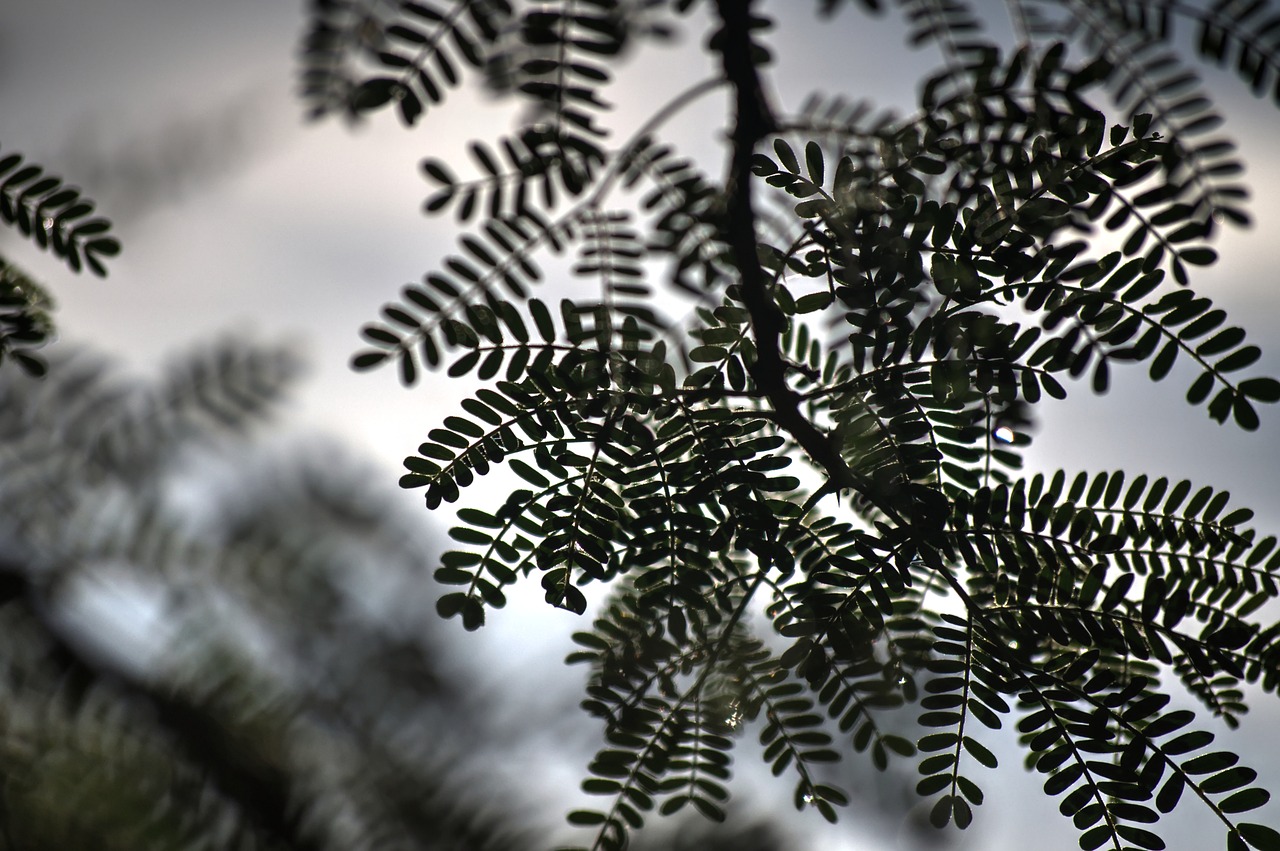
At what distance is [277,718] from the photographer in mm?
369

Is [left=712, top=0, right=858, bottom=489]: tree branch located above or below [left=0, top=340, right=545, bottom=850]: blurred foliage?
above

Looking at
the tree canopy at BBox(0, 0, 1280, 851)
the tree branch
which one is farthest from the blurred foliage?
the tree branch

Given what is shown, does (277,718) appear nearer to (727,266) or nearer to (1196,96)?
(727,266)

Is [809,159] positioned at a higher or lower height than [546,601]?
higher

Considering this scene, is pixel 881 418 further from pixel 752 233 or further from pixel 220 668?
pixel 220 668

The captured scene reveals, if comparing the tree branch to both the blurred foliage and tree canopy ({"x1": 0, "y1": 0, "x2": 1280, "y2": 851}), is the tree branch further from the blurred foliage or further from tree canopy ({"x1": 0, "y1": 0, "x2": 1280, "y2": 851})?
the blurred foliage

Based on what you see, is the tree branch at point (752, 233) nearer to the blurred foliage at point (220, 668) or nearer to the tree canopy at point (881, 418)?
the tree canopy at point (881, 418)

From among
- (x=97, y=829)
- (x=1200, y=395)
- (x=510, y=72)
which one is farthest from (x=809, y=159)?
(x=97, y=829)

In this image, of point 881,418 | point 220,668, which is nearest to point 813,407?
point 881,418

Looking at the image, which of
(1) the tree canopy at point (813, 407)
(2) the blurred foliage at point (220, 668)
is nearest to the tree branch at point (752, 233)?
(1) the tree canopy at point (813, 407)

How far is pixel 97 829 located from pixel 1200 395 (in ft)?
2.75

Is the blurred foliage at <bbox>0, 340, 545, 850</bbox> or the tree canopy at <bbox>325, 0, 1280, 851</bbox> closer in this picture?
the blurred foliage at <bbox>0, 340, 545, 850</bbox>

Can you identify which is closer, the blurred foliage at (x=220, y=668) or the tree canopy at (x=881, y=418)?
the blurred foliage at (x=220, y=668)

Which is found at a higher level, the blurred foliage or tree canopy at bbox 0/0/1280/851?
tree canopy at bbox 0/0/1280/851
